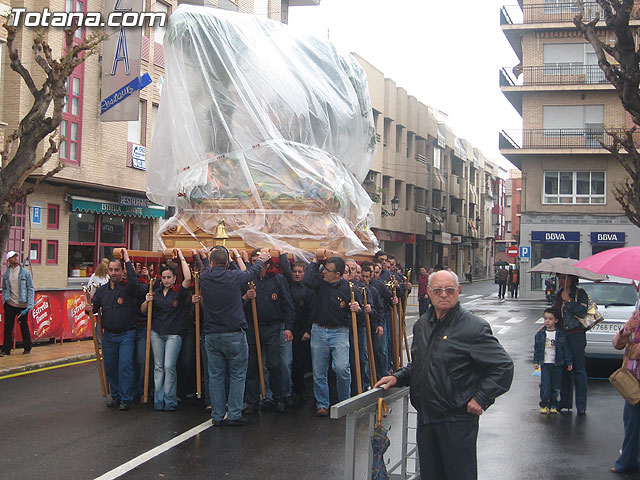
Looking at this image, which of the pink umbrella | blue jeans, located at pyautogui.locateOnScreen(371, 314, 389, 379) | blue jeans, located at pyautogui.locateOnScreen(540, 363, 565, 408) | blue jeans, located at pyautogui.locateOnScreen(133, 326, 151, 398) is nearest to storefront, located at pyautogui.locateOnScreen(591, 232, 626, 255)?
blue jeans, located at pyautogui.locateOnScreen(371, 314, 389, 379)

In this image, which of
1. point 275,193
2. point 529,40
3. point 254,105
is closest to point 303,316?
point 275,193

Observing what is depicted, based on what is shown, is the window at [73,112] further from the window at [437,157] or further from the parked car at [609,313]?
the window at [437,157]

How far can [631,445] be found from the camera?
22.2 feet

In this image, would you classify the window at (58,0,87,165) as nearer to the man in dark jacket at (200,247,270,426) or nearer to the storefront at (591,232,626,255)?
the man in dark jacket at (200,247,270,426)

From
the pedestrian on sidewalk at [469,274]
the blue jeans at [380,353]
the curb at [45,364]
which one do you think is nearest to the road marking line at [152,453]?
the blue jeans at [380,353]

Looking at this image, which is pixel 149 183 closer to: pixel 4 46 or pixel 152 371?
pixel 152 371

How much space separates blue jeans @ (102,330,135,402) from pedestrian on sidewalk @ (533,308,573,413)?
4.81 meters

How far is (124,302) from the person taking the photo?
29.6 ft

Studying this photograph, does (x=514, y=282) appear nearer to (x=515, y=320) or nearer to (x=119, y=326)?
(x=515, y=320)

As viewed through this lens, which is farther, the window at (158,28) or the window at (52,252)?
the window at (158,28)

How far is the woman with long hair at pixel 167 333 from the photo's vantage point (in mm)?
8828

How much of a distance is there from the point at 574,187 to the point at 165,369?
34.4m

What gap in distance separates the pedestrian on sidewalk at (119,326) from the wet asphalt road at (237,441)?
30 cm

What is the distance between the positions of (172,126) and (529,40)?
108 ft
